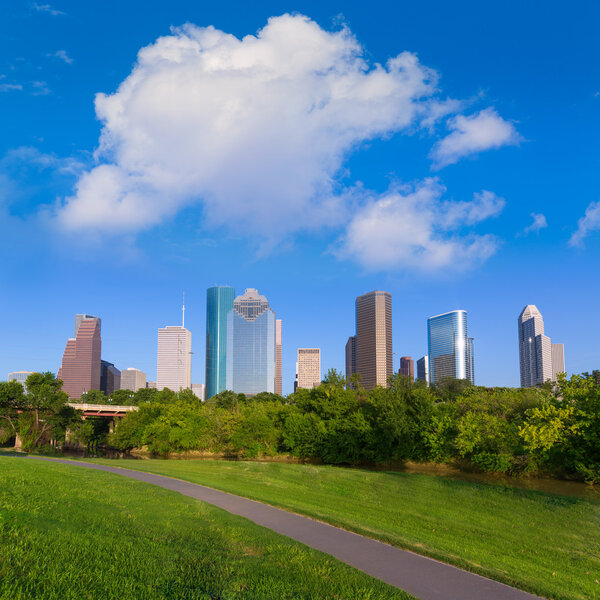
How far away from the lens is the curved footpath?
649 centimetres

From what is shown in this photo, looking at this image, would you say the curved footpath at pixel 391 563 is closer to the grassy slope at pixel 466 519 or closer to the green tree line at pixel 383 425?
the grassy slope at pixel 466 519

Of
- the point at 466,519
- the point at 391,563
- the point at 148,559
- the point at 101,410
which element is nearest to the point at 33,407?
the point at 101,410

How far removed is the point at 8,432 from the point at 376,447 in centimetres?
3794

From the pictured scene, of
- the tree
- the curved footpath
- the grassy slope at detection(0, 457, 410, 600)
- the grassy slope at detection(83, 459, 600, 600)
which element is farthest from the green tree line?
the grassy slope at detection(0, 457, 410, 600)

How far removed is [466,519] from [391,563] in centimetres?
725

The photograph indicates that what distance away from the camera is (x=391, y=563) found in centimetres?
749

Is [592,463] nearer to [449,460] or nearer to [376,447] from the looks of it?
[449,460]

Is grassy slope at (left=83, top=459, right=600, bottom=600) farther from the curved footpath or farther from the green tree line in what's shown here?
the green tree line

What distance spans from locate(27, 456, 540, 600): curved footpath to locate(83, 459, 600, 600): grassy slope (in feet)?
1.52

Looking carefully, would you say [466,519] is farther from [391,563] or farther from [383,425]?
[383,425]

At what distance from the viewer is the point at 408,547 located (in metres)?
8.48

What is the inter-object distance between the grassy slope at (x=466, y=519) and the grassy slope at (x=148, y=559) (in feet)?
8.94

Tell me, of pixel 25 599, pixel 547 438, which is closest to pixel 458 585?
pixel 25 599

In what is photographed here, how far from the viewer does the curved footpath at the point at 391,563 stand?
6488mm
